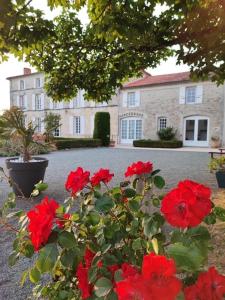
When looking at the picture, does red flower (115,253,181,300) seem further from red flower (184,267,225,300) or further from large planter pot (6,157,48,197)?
large planter pot (6,157,48,197)

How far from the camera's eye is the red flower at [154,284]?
0.73 m

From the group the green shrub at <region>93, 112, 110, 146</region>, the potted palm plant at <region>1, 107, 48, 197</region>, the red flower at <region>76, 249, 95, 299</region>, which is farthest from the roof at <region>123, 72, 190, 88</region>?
the red flower at <region>76, 249, 95, 299</region>

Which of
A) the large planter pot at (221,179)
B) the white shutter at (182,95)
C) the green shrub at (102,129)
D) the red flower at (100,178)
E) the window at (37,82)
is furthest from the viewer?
the window at (37,82)

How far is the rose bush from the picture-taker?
776mm

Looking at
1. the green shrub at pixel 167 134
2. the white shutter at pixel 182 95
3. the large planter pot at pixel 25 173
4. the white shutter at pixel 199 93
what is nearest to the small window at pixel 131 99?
the green shrub at pixel 167 134

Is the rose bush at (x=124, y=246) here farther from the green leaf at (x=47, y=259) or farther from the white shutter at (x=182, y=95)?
the white shutter at (x=182, y=95)

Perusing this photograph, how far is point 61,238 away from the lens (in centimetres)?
103

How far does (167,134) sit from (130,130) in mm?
4069

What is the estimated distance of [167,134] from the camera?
76.8 feet

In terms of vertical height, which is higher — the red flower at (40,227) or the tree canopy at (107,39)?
the tree canopy at (107,39)

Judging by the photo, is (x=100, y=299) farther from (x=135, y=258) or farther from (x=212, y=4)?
(x=212, y=4)

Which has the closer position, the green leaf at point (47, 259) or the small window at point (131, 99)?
the green leaf at point (47, 259)

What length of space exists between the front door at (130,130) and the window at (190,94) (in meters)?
4.63

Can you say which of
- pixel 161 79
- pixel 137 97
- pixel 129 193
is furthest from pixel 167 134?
pixel 129 193
